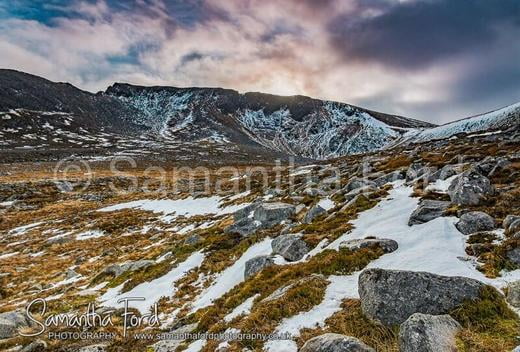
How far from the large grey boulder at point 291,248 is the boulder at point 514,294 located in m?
7.90

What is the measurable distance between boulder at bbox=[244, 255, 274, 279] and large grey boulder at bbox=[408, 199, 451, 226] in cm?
640

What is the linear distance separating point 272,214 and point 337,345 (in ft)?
50.2

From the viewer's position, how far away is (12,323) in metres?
13.5

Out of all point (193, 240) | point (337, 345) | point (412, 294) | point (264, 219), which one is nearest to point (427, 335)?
point (337, 345)

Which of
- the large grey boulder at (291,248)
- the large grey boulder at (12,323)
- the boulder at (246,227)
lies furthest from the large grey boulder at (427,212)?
the large grey boulder at (12,323)

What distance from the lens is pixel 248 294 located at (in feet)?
40.0

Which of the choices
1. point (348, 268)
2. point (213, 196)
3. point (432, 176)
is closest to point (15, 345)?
point (348, 268)

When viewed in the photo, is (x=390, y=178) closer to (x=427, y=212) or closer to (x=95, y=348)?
(x=427, y=212)

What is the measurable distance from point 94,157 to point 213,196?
465ft

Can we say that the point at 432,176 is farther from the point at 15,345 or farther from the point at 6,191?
the point at 6,191

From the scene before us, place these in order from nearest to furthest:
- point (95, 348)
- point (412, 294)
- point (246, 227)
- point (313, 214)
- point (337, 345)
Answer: point (337, 345)
point (412, 294)
point (95, 348)
point (313, 214)
point (246, 227)

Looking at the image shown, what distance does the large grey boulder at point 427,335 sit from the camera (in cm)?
610

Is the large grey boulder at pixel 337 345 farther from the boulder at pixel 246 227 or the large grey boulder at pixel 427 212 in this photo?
the boulder at pixel 246 227

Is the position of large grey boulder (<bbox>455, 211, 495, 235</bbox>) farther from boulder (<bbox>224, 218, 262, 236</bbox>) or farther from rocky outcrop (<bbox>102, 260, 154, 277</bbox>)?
rocky outcrop (<bbox>102, 260, 154, 277</bbox>)
